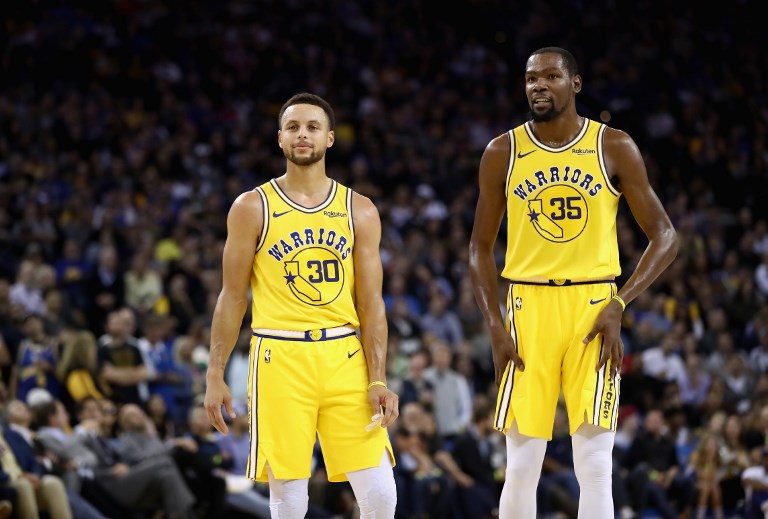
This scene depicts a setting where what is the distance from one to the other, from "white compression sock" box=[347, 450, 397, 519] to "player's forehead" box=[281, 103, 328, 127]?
1.71 meters

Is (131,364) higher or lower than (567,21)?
lower

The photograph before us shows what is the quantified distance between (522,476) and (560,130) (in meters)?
1.74

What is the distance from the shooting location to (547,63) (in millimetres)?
5781

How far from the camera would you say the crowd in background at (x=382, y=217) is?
38.2ft

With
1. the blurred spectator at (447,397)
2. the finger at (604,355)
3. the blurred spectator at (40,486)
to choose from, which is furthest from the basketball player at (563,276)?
the blurred spectator at (447,397)

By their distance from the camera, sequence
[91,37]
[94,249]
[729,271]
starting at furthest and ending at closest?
[91,37] < [729,271] < [94,249]

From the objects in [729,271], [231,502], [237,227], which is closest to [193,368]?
[231,502]

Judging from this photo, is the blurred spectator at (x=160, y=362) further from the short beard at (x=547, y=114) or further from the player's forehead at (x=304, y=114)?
the short beard at (x=547, y=114)

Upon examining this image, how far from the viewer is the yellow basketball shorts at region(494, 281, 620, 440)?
225 inches

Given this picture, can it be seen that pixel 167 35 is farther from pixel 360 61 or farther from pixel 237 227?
pixel 237 227

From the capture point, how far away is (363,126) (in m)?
19.3

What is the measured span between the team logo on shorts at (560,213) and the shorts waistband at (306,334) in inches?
44.4

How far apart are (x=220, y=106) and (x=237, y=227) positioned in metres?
13.4

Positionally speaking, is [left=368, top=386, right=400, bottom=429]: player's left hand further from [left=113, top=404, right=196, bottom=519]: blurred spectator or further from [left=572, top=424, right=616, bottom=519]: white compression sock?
[left=113, top=404, right=196, bottom=519]: blurred spectator
